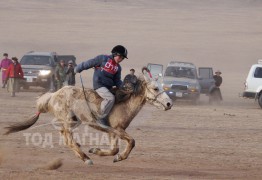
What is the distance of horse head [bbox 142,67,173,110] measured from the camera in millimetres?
14461

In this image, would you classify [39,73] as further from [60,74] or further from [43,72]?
[60,74]

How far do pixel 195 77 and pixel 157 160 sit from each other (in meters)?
21.1

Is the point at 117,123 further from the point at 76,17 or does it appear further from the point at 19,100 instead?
the point at 76,17

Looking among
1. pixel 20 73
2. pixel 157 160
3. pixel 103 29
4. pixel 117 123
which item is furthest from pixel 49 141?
pixel 103 29

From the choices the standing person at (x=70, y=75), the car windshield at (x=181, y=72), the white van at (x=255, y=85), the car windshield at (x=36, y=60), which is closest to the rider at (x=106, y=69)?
the white van at (x=255, y=85)

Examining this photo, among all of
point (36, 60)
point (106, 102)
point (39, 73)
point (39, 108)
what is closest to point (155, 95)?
point (106, 102)

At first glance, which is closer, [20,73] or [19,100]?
[19,100]

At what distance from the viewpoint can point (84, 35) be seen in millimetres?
82438

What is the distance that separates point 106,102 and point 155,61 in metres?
54.3

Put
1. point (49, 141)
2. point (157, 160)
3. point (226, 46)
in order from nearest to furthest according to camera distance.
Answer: point (157, 160) → point (49, 141) → point (226, 46)

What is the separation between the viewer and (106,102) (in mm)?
14312

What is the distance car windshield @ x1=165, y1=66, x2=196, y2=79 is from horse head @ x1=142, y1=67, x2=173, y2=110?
22019 mm

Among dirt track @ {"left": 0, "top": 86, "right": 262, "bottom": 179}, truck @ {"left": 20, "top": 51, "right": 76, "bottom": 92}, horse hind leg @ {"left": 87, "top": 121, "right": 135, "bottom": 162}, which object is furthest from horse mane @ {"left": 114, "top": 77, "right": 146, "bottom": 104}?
truck @ {"left": 20, "top": 51, "right": 76, "bottom": 92}

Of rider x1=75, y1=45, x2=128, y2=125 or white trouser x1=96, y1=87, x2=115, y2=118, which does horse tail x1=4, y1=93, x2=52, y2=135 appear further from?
white trouser x1=96, y1=87, x2=115, y2=118
